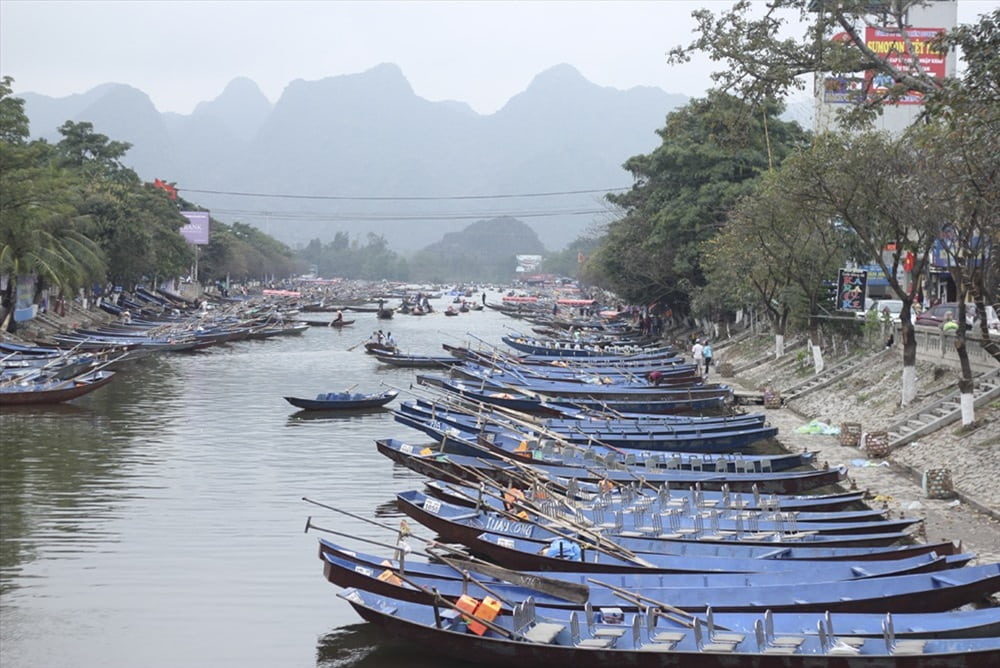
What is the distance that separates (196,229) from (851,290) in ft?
225

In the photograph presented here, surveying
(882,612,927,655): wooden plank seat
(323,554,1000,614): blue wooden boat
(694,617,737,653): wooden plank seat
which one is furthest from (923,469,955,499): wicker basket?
(694,617,737,653): wooden plank seat

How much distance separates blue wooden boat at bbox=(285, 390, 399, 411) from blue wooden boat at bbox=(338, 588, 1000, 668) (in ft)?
69.6

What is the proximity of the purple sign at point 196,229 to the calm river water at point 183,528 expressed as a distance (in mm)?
52546

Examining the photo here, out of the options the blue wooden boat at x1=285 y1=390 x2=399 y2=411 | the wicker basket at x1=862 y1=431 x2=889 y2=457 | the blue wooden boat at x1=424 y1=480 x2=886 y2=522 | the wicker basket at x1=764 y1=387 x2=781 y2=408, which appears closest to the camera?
the blue wooden boat at x1=424 y1=480 x2=886 y2=522

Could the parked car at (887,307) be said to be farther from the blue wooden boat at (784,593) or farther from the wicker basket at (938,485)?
the blue wooden boat at (784,593)

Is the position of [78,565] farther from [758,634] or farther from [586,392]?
[586,392]

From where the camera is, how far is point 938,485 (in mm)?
18047

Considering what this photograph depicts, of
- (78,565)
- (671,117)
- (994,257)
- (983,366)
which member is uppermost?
(671,117)

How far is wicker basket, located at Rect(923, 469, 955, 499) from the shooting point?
1803 centimetres

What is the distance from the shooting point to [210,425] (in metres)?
31.8

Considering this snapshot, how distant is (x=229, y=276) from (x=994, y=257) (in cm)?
10528

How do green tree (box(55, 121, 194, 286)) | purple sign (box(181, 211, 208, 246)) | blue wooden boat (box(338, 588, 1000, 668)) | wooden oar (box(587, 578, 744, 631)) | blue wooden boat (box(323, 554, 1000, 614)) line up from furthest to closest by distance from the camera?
purple sign (box(181, 211, 208, 246)), green tree (box(55, 121, 194, 286)), blue wooden boat (box(323, 554, 1000, 614)), wooden oar (box(587, 578, 744, 631)), blue wooden boat (box(338, 588, 1000, 668))

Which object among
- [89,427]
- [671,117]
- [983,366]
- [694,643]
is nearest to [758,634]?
[694,643]

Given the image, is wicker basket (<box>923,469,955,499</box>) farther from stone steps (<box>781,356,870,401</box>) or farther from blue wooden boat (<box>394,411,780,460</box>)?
stone steps (<box>781,356,870,401</box>)
